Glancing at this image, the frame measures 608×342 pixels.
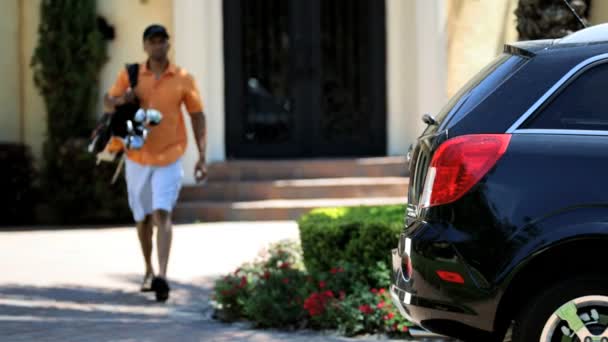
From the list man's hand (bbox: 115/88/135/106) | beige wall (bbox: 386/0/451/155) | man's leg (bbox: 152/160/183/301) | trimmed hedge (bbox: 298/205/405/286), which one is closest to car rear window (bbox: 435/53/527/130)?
trimmed hedge (bbox: 298/205/405/286)

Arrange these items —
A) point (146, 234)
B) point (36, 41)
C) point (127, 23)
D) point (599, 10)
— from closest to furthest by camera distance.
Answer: point (146, 234) < point (599, 10) < point (127, 23) < point (36, 41)

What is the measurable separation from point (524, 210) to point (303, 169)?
28.6ft

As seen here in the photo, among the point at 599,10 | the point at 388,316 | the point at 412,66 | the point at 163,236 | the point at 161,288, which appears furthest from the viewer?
the point at 412,66

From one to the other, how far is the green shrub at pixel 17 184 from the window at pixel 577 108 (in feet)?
31.1

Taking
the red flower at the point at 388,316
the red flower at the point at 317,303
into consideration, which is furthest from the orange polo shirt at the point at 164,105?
the red flower at the point at 388,316

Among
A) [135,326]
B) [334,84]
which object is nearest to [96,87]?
[334,84]

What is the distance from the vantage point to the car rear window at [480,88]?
507 cm

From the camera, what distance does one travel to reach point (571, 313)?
188 inches

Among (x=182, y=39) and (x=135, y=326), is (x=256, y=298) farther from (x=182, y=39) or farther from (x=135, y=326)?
(x=182, y=39)

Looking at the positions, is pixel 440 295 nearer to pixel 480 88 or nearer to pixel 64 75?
pixel 480 88

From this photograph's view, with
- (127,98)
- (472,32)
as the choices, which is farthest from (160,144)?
(472,32)

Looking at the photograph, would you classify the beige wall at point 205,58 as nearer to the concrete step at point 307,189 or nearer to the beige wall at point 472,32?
the concrete step at point 307,189

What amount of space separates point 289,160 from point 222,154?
Result: 0.84m

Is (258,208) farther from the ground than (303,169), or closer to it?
closer to it
